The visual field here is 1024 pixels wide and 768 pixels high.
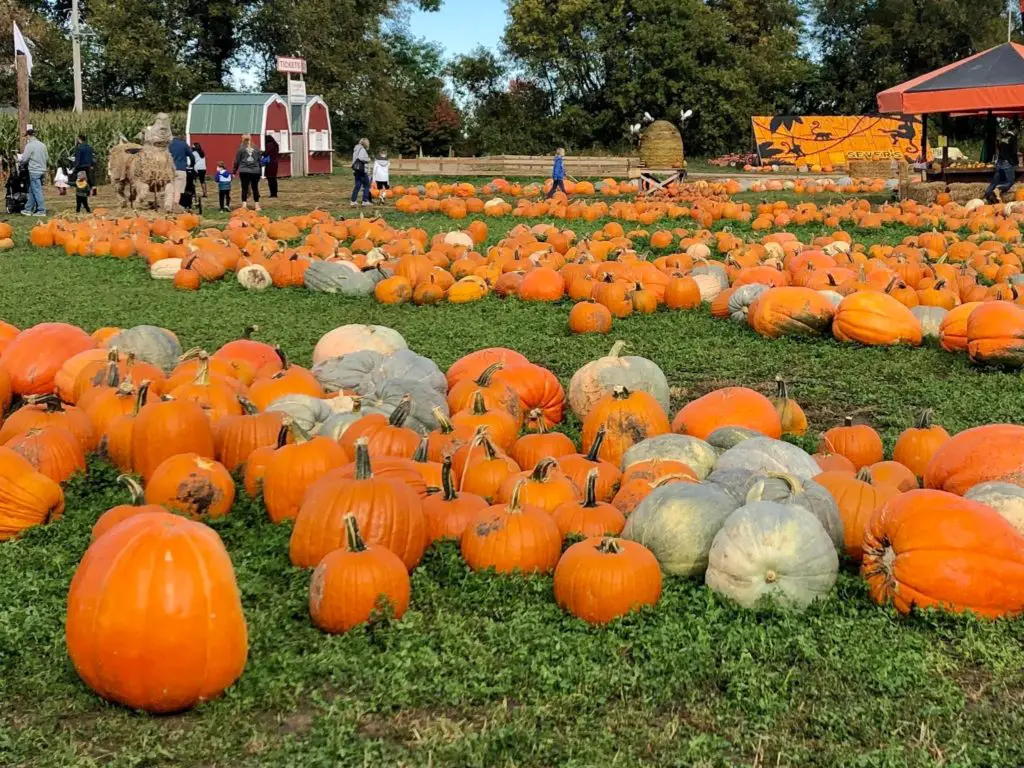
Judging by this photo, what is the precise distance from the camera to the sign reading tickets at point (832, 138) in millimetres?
41812

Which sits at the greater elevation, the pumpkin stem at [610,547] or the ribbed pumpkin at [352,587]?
the pumpkin stem at [610,547]

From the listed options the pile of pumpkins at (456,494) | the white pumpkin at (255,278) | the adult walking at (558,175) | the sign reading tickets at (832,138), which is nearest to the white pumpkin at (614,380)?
the pile of pumpkins at (456,494)

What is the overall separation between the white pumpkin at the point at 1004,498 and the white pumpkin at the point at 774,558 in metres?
0.79

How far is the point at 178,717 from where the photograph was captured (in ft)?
10.9

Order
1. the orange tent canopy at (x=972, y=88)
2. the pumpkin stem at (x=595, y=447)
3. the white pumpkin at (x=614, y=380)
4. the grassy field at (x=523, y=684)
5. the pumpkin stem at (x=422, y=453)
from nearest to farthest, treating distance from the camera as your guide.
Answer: the grassy field at (x=523, y=684)
the pumpkin stem at (x=595, y=447)
the pumpkin stem at (x=422, y=453)
the white pumpkin at (x=614, y=380)
the orange tent canopy at (x=972, y=88)

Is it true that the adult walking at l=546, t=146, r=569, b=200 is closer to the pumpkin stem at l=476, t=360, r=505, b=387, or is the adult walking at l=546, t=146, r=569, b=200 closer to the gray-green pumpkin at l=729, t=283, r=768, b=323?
the gray-green pumpkin at l=729, t=283, r=768, b=323

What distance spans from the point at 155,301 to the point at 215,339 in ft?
8.27

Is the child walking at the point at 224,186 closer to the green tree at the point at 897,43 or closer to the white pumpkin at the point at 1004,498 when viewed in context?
the white pumpkin at the point at 1004,498

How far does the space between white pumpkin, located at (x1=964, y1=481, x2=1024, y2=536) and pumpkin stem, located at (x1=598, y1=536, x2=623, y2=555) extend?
151 centimetres

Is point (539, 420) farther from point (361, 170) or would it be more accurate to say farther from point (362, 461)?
point (361, 170)

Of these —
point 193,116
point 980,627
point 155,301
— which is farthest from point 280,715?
point 193,116

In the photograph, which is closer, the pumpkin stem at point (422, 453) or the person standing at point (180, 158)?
the pumpkin stem at point (422, 453)

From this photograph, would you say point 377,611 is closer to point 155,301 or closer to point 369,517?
point 369,517

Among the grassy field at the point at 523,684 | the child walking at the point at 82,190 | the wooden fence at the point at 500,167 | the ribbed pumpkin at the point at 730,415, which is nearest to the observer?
the grassy field at the point at 523,684
